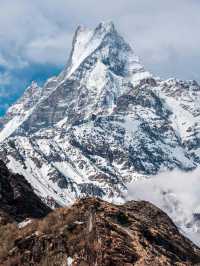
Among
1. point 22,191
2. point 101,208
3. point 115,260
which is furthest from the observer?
point 22,191

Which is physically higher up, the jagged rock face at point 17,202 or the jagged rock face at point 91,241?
the jagged rock face at point 17,202

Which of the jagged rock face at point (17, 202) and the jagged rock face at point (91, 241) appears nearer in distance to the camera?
the jagged rock face at point (91, 241)

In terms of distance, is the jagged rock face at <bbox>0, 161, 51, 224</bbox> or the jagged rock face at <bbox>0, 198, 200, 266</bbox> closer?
the jagged rock face at <bbox>0, 198, 200, 266</bbox>

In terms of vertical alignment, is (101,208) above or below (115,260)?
above

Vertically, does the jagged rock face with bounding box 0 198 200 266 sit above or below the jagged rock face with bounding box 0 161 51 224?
below

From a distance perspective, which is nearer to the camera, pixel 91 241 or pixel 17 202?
pixel 91 241

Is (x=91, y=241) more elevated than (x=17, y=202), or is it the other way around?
(x=17, y=202)

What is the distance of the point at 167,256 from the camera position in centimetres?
3188

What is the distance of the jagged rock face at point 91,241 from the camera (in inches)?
1177

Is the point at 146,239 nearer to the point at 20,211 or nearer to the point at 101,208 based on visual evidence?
the point at 101,208

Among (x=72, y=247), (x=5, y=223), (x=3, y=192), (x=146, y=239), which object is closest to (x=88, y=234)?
(x=72, y=247)

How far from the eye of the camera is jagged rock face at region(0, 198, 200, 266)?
29.9m

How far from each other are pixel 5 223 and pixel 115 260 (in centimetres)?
1131

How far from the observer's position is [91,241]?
30469 mm
